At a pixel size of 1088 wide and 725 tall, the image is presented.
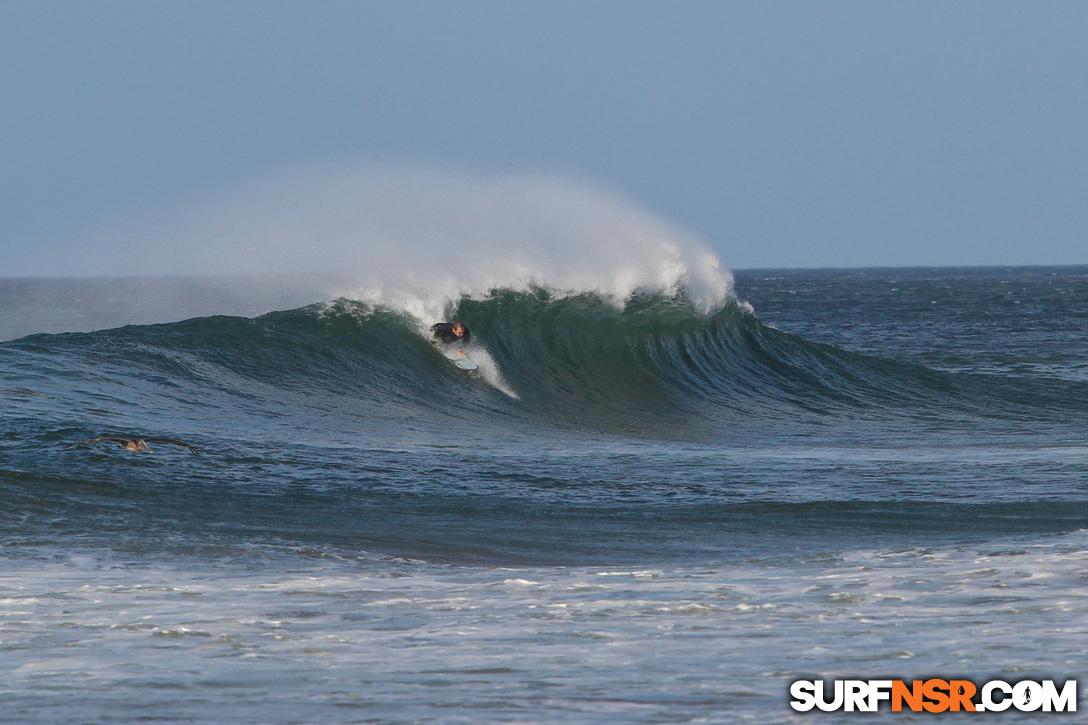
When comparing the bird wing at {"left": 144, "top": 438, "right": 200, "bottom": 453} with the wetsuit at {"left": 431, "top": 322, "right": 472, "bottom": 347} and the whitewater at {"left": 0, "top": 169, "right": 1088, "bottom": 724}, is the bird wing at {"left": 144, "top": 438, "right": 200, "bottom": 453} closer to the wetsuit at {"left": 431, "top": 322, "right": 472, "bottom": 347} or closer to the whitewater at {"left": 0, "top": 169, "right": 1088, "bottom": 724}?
the whitewater at {"left": 0, "top": 169, "right": 1088, "bottom": 724}

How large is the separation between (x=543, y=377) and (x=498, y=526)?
8671 millimetres

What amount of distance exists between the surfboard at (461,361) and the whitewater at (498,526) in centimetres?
25

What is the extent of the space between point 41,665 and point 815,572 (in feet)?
12.1

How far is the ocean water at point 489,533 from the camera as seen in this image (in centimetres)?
394

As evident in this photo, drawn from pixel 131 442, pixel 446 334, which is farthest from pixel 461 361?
pixel 131 442

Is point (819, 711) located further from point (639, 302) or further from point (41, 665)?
point (639, 302)

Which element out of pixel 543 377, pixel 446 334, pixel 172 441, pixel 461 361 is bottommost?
pixel 172 441

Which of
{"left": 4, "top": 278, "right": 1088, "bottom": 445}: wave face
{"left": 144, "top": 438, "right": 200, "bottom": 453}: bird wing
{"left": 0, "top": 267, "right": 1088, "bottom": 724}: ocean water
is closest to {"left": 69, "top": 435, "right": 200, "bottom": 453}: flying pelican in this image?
{"left": 144, "top": 438, "right": 200, "bottom": 453}: bird wing

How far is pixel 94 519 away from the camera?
686 centimetres

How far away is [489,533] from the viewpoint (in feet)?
22.6

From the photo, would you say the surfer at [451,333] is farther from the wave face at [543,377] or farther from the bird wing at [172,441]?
the bird wing at [172,441]

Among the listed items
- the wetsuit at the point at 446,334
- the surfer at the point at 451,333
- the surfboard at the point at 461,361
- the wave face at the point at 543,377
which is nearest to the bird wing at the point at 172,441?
the wave face at the point at 543,377

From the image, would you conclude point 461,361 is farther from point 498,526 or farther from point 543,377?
point 498,526

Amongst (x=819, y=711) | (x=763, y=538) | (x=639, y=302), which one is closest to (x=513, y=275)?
(x=639, y=302)
